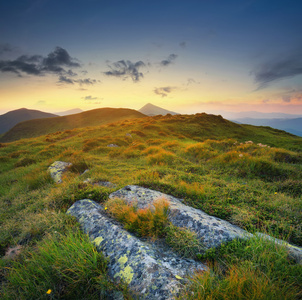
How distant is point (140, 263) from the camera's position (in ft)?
8.38

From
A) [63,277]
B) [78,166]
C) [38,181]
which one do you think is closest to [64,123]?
[78,166]

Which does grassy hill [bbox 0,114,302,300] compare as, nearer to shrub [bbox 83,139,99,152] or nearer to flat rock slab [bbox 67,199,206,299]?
flat rock slab [bbox 67,199,206,299]

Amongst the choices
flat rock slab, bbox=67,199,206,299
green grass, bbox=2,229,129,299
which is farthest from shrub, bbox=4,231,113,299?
flat rock slab, bbox=67,199,206,299

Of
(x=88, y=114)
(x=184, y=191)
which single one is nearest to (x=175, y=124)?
(x=184, y=191)

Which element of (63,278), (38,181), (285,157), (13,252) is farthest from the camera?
(285,157)

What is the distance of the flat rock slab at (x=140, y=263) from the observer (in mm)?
2215

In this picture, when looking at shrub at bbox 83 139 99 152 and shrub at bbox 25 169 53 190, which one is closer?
shrub at bbox 25 169 53 190

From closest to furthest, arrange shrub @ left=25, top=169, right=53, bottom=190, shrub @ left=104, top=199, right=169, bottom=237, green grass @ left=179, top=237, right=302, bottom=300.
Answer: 1. green grass @ left=179, top=237, right=302, bottom=300
2. shrub @ left=104, top=199, right=169, bottom=237
3. shrub @ left=25, top=169, right=53, bottom=190

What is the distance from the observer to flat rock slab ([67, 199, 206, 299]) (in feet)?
7.27

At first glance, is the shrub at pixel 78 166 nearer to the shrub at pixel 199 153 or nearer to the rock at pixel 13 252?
the rock at pixel 13 252

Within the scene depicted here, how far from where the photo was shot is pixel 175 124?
31969 mm

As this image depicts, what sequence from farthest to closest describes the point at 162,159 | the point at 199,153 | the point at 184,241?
1. the point at 199,153
2. the point at 162,159
3. the point at 184,241

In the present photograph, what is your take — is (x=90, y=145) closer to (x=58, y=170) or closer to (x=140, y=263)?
(x=58, y=170)

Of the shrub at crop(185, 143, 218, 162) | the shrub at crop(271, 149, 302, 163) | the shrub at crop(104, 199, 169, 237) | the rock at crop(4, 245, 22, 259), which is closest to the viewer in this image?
the rock at crop(4, 245, 22, 259)
